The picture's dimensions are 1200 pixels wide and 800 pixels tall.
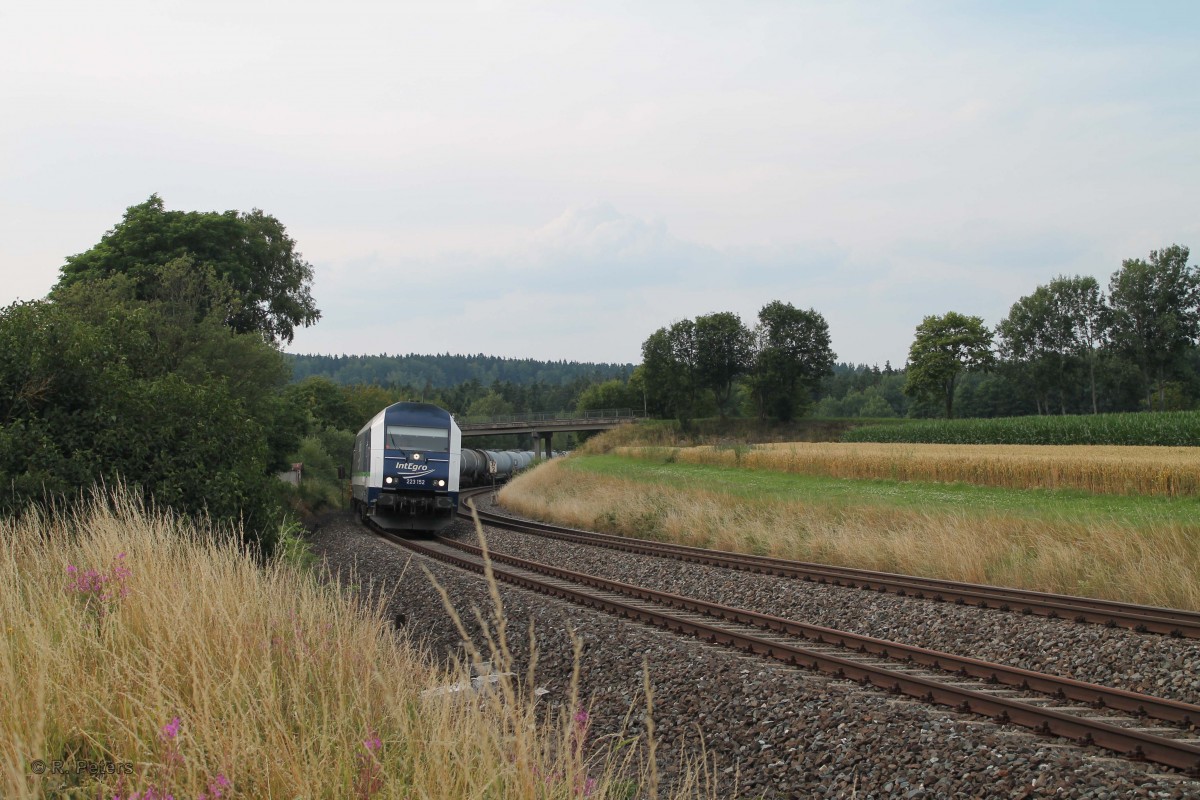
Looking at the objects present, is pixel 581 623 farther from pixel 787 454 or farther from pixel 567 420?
pixel 567 420

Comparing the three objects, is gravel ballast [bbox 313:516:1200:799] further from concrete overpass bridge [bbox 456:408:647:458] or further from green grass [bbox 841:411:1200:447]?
concrete overpass bridge [bbox 456:408:647:458]

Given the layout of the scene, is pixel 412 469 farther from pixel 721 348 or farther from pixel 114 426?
pixel 721 348

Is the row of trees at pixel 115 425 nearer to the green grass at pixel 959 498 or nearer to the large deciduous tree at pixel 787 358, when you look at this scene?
the green grass at pixel 959 498

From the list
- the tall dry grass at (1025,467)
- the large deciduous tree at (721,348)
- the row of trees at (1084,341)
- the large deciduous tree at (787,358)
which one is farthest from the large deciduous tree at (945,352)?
the tall dry grass at (1025,467)

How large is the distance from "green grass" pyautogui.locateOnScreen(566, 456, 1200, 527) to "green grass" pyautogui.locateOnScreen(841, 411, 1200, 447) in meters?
15.6

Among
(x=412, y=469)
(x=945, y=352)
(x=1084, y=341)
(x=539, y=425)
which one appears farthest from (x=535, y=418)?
(x=412, y=469)

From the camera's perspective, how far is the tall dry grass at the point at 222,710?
3.44 meters

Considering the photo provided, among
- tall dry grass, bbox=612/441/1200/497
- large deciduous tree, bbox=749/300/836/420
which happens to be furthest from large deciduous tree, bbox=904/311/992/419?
tall dry grass, bbox=612/441/1200/497

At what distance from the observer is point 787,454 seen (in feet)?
125

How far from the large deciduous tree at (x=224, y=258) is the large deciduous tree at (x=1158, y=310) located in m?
66.7

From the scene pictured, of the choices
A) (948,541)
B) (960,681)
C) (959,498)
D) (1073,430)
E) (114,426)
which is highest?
(114,426)

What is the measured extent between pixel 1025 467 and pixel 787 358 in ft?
232

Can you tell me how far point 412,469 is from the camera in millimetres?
23891

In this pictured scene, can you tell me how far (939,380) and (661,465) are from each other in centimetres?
5058
